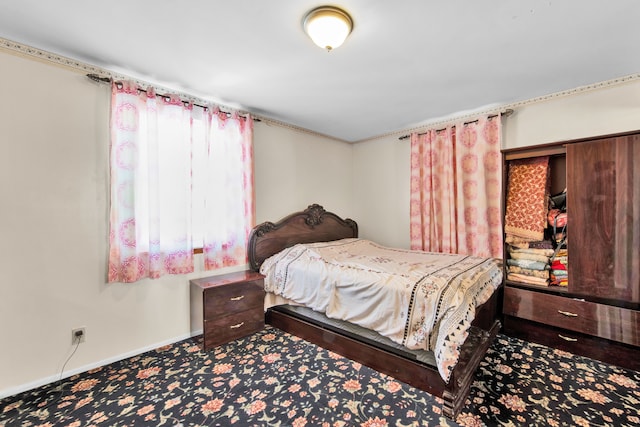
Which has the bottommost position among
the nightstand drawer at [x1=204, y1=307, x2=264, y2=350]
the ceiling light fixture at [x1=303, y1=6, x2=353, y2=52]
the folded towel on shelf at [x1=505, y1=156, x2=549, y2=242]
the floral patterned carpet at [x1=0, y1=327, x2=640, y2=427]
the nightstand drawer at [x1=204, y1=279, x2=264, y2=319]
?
the floral patterned carpet at [x1=0, y1=327, x2=640, y2=427]

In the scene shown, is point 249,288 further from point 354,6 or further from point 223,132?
point 354,6

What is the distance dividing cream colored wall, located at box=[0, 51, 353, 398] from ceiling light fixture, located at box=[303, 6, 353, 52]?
6.19 feet

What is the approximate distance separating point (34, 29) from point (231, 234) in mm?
2097

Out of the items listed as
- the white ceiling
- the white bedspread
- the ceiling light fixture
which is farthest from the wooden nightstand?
the ceiling light fixture

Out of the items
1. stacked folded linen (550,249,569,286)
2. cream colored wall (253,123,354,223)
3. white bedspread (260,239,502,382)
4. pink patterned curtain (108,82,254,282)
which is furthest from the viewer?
cream colored wall (253,123,354,223)

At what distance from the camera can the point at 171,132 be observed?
2.62 m

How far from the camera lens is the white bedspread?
1.82 m

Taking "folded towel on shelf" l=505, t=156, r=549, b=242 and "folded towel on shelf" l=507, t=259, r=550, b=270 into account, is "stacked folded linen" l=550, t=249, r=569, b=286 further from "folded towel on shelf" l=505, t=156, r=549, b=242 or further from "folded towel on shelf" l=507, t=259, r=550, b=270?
"folded towel on shelf" l=505, t=156, r=549, b=242

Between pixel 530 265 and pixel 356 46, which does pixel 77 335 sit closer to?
Answer: pixel 356 46

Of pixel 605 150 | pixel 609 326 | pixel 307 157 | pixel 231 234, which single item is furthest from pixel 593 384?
pixel 307 157

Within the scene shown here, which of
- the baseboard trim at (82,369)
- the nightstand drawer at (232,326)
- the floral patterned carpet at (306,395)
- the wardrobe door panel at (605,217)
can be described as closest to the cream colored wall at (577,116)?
the wardrobe door panel at (605,217)

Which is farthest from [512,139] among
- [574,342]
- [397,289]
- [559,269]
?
[397,289]

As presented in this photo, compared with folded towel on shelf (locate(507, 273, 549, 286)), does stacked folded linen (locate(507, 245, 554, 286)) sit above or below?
above

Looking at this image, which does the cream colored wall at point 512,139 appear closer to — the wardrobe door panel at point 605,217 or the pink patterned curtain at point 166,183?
the wardrobe door panel at point 605,217
